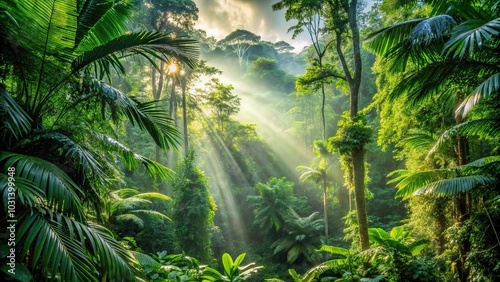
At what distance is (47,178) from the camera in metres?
Result: 1.96

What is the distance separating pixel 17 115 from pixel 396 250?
581 centimetres

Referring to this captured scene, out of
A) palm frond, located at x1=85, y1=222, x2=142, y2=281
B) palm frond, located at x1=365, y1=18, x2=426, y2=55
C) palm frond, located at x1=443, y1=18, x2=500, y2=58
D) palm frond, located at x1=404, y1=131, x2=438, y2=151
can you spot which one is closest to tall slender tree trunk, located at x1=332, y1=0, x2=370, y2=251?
palm frond, located at x1=404, y1=131, x2=438, y2=151

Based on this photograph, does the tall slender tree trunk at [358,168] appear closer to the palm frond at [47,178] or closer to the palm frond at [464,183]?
the palm frond at [464,183]

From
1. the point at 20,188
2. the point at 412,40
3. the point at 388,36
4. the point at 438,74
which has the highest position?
the point at 388,36

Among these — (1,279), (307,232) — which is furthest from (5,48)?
(307,232)

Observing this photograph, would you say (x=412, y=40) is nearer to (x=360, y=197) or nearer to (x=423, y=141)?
(x=423, y=141)

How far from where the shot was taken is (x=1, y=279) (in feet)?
6.11

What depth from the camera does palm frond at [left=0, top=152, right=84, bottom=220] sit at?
6.16 ft

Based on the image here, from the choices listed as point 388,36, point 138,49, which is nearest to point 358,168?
point 388,36

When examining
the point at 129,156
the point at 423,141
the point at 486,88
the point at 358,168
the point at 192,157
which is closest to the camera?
the point at 486,88

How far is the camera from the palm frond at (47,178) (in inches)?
74.0

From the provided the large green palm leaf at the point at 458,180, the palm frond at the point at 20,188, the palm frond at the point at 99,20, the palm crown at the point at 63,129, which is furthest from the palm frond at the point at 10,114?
the large green palm leaf at the point at 458,180

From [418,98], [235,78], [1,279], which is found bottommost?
[1,279]

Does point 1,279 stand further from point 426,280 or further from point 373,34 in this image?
point 426,280
